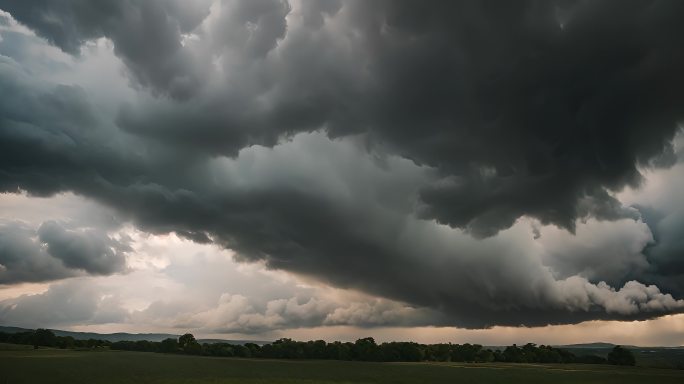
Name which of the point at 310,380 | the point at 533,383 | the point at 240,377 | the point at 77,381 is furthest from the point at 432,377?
the point at 77,381

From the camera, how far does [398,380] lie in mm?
105062

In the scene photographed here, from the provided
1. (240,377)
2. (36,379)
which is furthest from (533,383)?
(36,379)

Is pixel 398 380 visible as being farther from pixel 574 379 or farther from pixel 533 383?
pixel 574 379

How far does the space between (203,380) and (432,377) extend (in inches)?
2160

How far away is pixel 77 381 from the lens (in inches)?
3162

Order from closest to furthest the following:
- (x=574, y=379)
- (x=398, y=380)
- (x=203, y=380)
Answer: (x=203, y=380) → (x=398, y=380) → (x=574, y=379)

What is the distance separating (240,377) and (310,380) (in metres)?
14.5

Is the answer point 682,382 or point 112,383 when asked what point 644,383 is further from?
point 112,383

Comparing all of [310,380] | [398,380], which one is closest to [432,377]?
[398,380]

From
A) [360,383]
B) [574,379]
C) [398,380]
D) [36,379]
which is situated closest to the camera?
[36,379]

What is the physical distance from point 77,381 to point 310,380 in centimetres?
4279

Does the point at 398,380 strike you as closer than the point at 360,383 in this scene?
No

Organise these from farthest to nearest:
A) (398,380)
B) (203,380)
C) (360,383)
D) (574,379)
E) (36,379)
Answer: (574,379)
(398,380)
(360,383)
(203,380)
(36,379)

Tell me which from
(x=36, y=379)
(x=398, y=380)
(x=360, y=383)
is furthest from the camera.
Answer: (x=398, y=380)
